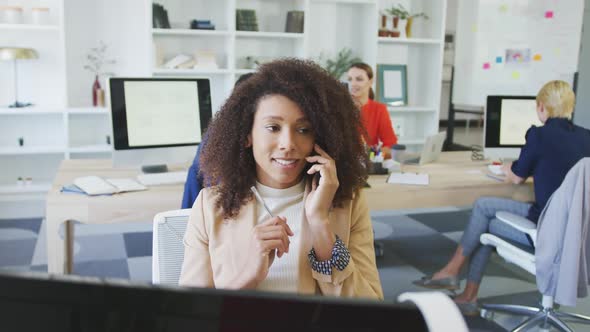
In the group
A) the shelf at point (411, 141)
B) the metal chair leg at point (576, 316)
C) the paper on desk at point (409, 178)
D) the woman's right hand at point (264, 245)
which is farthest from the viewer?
the shelf at point (411, 141)

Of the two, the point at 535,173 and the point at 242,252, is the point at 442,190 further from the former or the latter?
the point at 242,252

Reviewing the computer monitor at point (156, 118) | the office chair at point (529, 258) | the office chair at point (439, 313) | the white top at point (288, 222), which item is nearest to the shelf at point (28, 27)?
the computer monitor at point (156, 118)

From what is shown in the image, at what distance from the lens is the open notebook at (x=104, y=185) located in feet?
7.87

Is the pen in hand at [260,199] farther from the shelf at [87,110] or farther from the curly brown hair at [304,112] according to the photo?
the shelf at [87,110]

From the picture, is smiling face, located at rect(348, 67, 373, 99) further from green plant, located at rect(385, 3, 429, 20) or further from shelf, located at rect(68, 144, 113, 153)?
shelf, located at rect(68, 144, 113, 153)

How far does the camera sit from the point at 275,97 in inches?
48.7

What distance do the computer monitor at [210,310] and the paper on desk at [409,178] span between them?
248cm

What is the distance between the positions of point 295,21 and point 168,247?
3734mm

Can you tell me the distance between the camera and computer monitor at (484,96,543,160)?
11.2ft

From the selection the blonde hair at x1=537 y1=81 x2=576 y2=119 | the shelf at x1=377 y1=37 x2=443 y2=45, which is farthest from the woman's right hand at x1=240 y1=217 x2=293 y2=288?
the shelf at x1=377 y1=37 x2=443 y2=45

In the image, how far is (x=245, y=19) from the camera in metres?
4.77

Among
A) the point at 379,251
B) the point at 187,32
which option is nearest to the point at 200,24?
the point at 187,32

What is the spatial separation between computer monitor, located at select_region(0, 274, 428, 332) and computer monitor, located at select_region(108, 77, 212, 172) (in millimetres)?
2336

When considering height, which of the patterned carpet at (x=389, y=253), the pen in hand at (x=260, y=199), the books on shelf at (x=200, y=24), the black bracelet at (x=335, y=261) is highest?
the books on shelf at (x=200, y=24)
